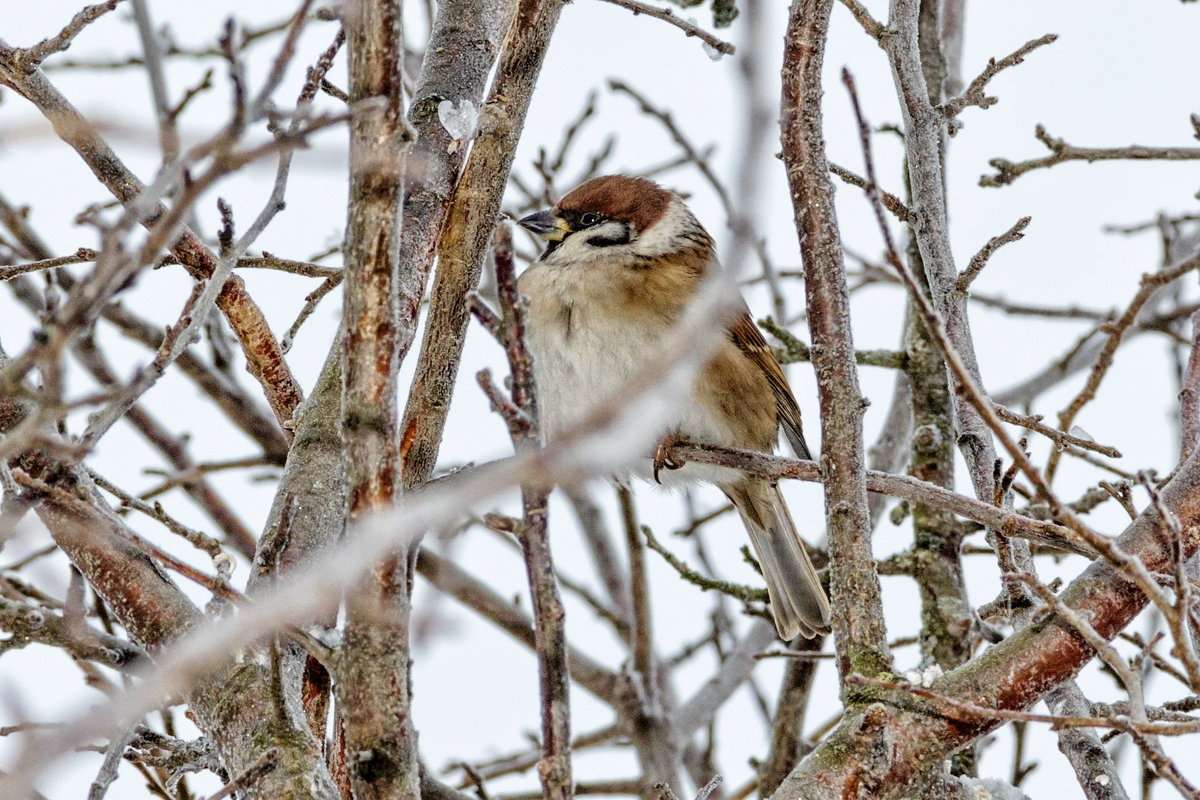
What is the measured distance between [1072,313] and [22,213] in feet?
11.3

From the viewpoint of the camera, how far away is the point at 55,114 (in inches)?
93.7

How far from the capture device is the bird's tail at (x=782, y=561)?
12.6 ft

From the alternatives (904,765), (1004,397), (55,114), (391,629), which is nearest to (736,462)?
(904,765)

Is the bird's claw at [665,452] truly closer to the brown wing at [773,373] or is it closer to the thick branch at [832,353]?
the brown wing at [773,373]

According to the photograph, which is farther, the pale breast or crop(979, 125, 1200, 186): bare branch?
the pale breast

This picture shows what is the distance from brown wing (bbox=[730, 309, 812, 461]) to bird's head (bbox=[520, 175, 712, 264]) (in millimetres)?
333

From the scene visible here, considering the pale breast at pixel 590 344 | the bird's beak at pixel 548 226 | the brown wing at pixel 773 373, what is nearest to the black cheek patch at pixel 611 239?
the bird's beak at pixel 548 226

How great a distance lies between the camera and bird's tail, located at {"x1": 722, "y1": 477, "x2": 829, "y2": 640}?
3.85 metres

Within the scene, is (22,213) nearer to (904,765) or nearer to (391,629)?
(391,629)

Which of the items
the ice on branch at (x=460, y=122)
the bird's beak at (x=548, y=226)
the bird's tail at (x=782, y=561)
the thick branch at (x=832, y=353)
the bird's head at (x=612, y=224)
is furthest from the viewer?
the bird's beak at (x=548, y=226)

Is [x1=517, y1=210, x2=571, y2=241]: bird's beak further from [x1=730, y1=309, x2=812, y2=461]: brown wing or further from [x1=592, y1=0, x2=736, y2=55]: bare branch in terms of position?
[x1=592, y1=0, x2=736, y2=55]: bare branch

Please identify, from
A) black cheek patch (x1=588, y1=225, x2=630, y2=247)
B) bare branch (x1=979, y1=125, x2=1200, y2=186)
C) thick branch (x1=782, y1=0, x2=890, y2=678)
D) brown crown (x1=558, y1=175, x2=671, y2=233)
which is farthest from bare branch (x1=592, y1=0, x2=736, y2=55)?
brown crown (x1=558, y1=175, x2=671, y2=233)

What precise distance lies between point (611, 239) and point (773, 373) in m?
0.67

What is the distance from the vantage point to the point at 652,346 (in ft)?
12.2
